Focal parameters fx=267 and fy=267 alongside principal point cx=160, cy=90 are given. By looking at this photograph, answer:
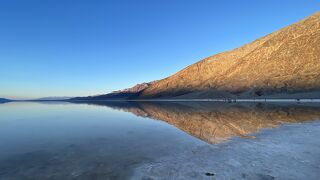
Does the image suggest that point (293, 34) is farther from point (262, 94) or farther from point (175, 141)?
point (175, 141)

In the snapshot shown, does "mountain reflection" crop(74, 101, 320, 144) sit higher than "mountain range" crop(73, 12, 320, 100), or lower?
lower

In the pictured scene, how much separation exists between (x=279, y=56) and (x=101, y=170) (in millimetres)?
152414

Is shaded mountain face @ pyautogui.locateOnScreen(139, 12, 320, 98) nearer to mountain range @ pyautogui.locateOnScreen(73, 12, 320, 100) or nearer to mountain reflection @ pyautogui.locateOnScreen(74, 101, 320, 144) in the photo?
mountain range @ pyautogui.locateOnScreen(73, 12, 320, 100)

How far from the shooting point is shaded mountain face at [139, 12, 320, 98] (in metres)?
121

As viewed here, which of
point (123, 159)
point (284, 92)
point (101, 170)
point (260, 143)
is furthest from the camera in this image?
point (284, 92)

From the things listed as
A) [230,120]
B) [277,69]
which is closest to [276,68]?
[277,69]

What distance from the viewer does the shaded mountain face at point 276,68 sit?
12125 centimetres

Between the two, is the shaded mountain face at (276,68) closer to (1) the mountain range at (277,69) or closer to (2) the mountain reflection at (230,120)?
Result: (1) the mountain range at (277,69)

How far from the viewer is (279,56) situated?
145 m

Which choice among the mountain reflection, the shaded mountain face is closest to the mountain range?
the shaded mountain face

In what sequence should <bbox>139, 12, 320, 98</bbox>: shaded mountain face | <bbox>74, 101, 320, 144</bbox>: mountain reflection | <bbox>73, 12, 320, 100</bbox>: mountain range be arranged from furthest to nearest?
<bbox>139, 12, 320, 98</bbox>: shaded mountain face → <bbox>73, 12, 320, 100</bbox>: mountain range → <bbox>74, 101, 320, 144</bbox>: mountain reflection

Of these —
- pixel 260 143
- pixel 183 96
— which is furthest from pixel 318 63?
pixel 260 143

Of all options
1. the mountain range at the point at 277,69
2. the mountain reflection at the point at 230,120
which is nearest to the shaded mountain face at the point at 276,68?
the mountain range at the point at 277,69

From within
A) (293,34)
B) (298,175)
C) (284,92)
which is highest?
(293,34)
